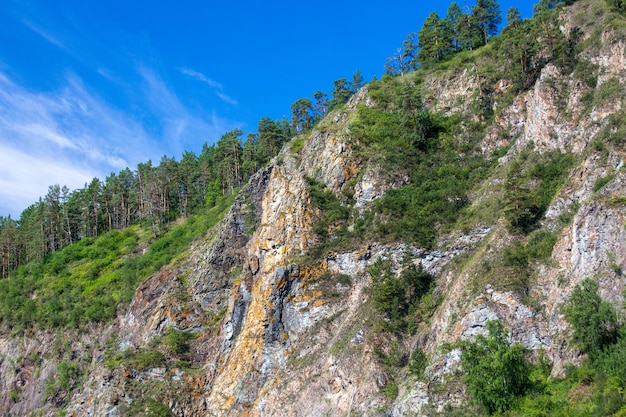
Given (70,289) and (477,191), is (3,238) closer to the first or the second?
(70,289)

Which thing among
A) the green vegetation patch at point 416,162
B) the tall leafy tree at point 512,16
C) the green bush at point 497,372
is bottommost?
the green bush at point 497,372

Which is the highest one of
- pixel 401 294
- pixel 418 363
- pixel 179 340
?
pixel 179 340

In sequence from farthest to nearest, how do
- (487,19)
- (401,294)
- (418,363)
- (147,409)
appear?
1. (487,19)
2. (147,409)
3. (401,294)
4. (418,363)

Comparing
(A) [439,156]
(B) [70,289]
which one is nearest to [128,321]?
(B) [70,289]

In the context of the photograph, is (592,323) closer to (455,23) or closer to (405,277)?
(405,277)

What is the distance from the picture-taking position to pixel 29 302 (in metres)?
73.0

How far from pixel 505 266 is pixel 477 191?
12718 millimetres

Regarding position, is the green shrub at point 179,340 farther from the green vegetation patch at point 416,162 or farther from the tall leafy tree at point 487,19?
the tall leafy tree at point 487,19

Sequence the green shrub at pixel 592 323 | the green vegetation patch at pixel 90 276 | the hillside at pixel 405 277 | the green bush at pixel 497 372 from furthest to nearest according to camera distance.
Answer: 1. the green vegetation patch at pixel 90 276
2. the hillside at pixel 405 277
3. the green bush at pixel 497 372
4. the green shrub at pixel 592 323

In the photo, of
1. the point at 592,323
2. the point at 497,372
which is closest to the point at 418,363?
the point at 497,372

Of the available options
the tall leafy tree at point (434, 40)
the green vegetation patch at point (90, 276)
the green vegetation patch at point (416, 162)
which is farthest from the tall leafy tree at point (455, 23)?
the green vegetation patch at point (90, 276)

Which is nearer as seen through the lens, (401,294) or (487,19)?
(401,294)

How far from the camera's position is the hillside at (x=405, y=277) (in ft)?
104

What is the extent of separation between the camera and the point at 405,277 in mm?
41781
